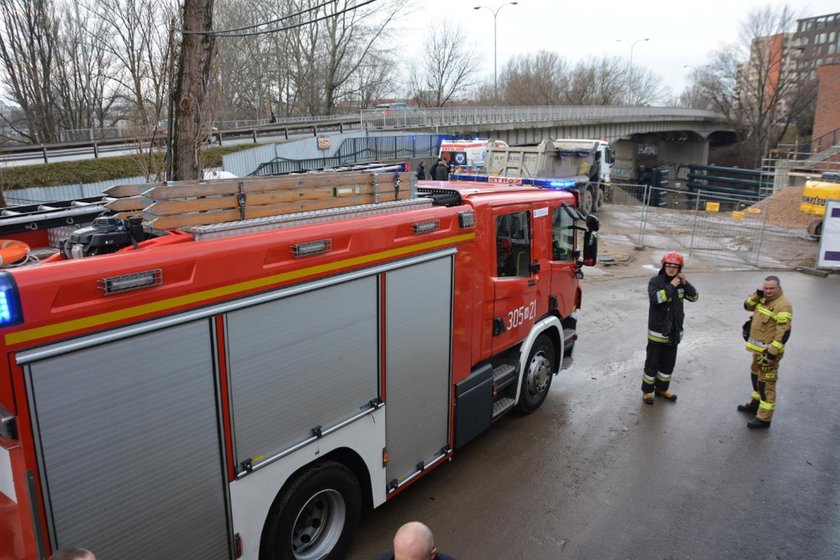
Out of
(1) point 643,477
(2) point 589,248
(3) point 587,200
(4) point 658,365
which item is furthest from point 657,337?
(3) point 587,200

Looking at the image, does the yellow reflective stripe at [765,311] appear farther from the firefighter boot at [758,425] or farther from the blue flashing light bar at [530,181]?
the blue flashing light bar at [530,181]

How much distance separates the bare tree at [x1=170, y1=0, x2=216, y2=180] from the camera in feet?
23.9

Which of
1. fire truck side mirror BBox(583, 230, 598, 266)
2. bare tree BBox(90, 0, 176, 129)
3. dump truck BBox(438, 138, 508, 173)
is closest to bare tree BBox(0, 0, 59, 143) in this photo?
bare tree BBox(90, 0, 176, 129)

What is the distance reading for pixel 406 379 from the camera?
4453 millimetres

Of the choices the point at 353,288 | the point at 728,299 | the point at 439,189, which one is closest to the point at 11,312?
the point at 353,288

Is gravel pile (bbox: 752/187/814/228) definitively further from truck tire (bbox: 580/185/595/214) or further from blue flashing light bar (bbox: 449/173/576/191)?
blue flashing light bar (bbox: 449/173/576/191)

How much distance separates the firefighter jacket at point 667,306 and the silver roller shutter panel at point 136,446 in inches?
206

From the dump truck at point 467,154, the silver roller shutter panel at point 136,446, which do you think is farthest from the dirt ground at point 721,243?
the silver roller shutter panel at point 136,446

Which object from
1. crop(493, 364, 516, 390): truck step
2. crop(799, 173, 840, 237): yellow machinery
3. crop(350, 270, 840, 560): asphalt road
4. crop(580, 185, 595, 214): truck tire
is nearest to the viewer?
crop(350, 270, 840, 560): asphalt road

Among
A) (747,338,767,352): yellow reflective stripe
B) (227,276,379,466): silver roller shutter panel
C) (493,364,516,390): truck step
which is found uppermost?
(227,276,379,466): silver roller shutter panel

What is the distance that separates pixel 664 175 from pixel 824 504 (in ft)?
202

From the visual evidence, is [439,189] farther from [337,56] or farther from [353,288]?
[337,56]

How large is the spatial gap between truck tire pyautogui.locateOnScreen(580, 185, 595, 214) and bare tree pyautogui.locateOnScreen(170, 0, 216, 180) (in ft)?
55.9

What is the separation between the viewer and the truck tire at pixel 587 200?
22.4m
